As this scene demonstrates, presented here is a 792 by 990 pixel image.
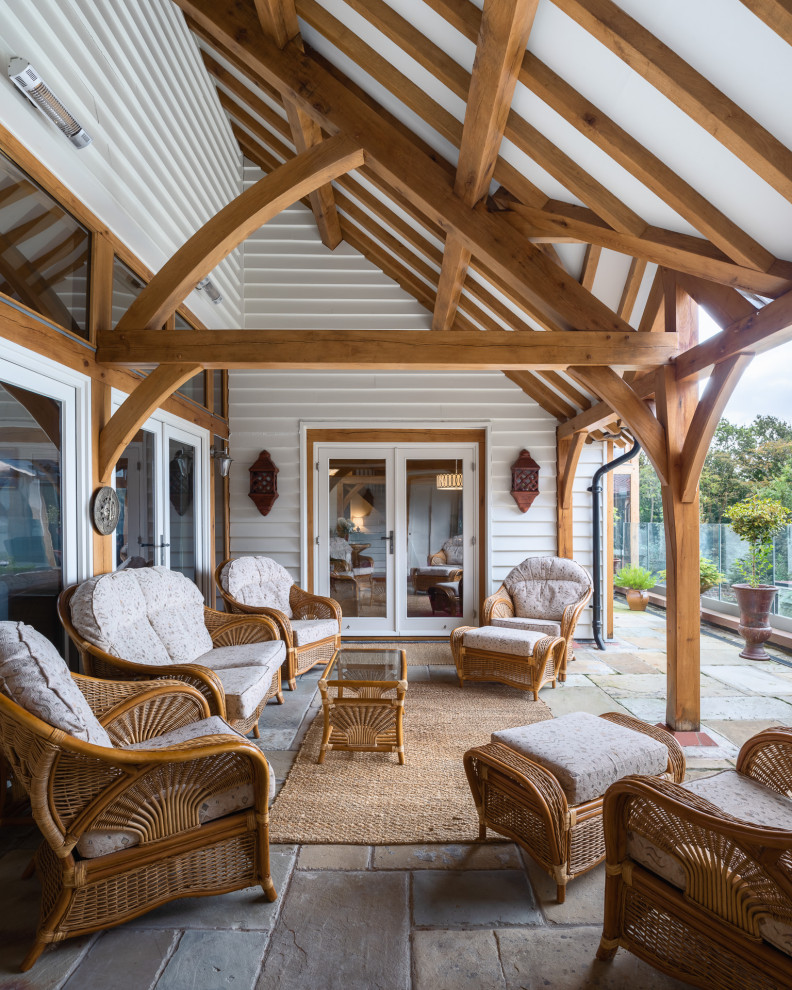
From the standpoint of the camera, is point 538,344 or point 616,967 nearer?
point 616,967

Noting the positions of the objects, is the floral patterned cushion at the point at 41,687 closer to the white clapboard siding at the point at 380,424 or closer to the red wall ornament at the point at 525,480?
the white clapboard siding at the point at 380,424

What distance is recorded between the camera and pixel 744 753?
205 cm

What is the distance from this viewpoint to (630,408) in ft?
11.8

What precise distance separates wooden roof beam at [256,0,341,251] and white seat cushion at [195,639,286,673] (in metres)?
3.25

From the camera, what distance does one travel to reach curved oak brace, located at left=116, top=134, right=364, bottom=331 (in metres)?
3.41

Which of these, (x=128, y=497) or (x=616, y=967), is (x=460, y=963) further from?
(x=128, y=497)

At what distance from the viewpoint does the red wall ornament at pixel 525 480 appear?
239 inches

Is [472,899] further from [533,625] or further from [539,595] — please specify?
[539,595]

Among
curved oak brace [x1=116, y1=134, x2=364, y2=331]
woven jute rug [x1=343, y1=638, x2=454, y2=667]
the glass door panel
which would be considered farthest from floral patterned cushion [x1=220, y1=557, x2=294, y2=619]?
curved oak brace [x1=116, y1=134, x2=364, y2=331]

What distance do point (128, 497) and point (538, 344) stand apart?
2810 mm

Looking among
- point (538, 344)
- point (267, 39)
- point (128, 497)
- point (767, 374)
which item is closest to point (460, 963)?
point (538, 344)

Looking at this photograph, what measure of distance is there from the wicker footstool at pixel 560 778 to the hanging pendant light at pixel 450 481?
3949mm

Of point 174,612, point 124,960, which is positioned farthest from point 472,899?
point 174,612

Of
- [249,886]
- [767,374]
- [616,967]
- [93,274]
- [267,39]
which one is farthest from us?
[767,374]
